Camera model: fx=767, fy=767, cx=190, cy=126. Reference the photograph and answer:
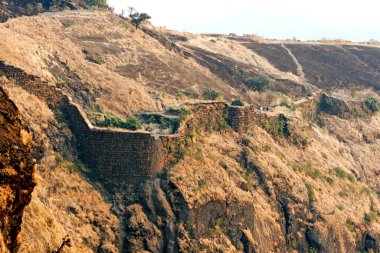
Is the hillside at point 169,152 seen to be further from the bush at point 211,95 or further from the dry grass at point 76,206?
the bush at point 211,95

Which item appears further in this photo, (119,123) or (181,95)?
(181,95)

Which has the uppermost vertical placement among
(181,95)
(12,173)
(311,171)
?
(12,173)

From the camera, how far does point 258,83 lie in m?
71.9

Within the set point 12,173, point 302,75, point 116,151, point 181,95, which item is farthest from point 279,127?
point 12,173

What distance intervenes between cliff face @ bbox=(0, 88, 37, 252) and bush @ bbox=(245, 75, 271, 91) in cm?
5780

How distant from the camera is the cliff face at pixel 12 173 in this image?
13.2m

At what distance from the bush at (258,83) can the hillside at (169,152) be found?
71 cm

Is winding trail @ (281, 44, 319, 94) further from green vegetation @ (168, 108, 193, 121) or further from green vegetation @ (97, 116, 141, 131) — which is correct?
green vegetation @ (97, 116, 141, 131)

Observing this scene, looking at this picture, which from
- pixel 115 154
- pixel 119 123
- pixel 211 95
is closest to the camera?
pixel 115 154

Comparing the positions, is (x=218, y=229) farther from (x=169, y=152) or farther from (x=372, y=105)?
(x=372, y=105)

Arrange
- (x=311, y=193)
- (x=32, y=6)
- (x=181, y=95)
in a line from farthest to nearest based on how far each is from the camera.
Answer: (x=32, y=6), (x=181, y=95), (x=311, y=193)

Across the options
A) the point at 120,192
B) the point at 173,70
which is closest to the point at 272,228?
the point at 120,192

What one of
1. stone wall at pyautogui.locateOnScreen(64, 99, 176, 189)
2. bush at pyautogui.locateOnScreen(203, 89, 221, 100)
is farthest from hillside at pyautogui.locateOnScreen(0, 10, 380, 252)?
bush at pyautogui.locateOnScreen(203, 89, 221, 100)

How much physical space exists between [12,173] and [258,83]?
59.5 meters
